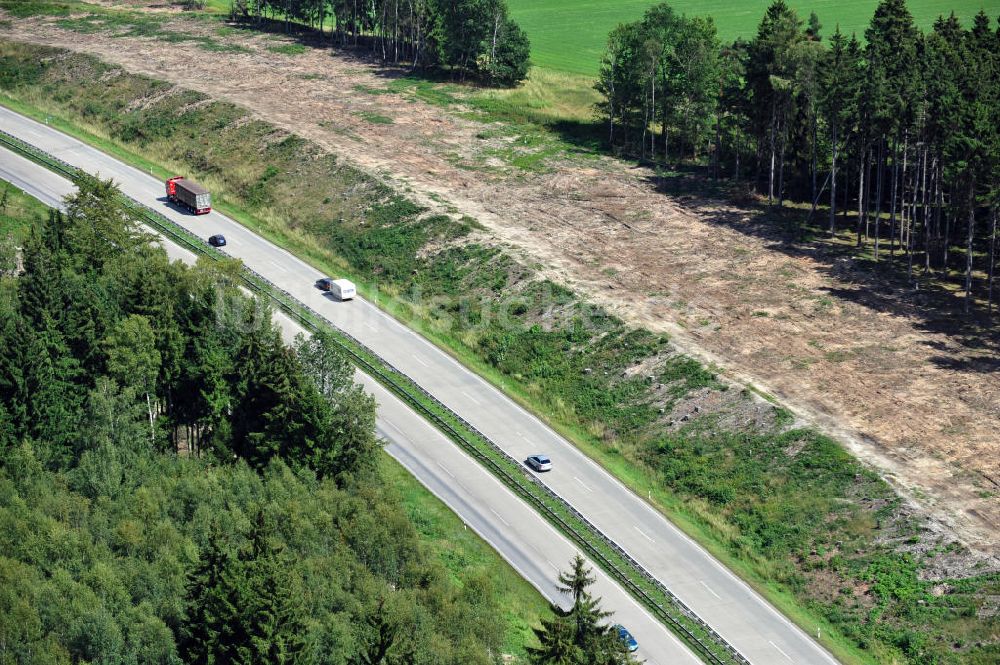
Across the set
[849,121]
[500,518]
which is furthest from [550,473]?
[849,121]

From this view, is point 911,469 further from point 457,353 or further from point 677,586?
point 457,353

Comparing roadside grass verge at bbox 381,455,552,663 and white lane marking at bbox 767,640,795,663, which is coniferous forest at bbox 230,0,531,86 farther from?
white lane marking at bbox 767,640,795,663

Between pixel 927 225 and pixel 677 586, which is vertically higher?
pixel 927 225

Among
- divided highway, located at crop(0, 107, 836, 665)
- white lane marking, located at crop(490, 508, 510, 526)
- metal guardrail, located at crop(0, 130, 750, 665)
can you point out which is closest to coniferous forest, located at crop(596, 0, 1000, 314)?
divided highway, located at crop(0, 107, 836, 665)

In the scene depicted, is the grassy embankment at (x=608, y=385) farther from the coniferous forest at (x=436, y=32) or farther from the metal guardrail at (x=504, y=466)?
the coniferous forest at (x=436, y=32)

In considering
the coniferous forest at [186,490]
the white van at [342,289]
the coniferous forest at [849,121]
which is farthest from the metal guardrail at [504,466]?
the coniferous forest at [849,121]

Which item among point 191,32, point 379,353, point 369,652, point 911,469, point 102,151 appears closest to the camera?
point 369,652

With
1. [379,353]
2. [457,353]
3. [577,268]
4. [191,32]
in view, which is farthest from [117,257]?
[191,32]
